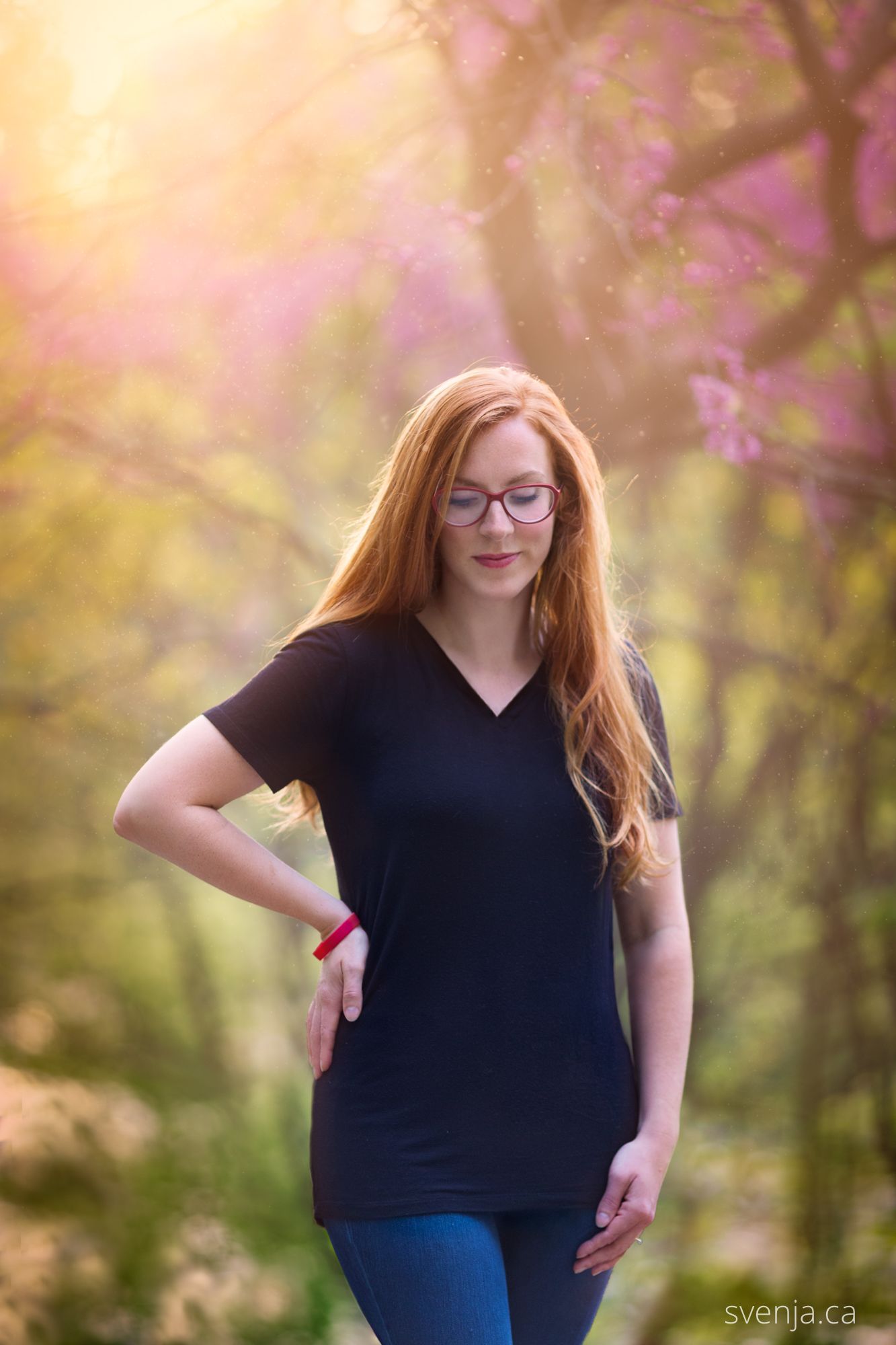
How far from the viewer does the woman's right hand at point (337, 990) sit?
126 centimetres

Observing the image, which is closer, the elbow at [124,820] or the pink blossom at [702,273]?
the elbow at [124,820]

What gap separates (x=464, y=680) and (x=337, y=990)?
38 centimetres

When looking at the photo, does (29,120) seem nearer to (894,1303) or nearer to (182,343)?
(182,343)

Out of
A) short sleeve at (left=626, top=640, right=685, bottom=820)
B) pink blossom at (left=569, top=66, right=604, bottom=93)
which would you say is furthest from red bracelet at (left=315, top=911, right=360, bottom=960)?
pink blossom at (left=569, top=66, right=604, bottom=93)

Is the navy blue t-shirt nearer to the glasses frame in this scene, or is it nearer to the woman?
the woman

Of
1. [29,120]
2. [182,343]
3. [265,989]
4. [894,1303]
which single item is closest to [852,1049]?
[894,1303]

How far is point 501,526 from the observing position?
1.30 m

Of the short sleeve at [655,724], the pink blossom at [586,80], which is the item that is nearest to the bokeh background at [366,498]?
the pink blossom at [586,80]

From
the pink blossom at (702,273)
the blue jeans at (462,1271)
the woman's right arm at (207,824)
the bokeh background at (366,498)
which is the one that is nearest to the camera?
the blue jeans at (462,1271)

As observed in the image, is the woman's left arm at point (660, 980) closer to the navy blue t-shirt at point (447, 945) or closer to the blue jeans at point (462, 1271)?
the navy blue t-shirt at point (447, 945)

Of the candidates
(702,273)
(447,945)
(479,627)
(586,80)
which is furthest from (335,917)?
(586,80)

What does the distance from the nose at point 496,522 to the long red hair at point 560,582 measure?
0.06 m

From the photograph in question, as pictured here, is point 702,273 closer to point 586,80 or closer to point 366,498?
point 586,80

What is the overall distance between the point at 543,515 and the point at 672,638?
44.5 inches
